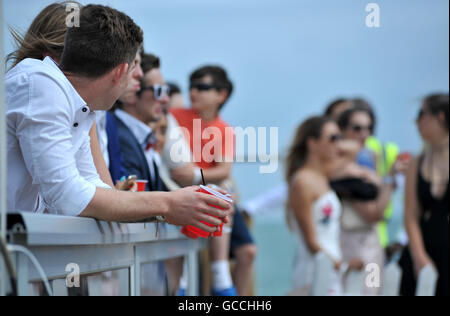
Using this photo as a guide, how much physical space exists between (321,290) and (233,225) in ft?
3.53

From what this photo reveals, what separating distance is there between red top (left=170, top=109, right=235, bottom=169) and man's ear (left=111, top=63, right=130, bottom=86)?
2.80 metres

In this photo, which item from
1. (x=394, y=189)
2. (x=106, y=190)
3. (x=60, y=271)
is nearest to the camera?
(x=60, y=271)

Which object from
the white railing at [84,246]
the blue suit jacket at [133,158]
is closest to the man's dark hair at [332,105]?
the blue suit jacket at [133,158]

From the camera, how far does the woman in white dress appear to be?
497 centimetres

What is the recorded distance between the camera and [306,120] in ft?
18.7

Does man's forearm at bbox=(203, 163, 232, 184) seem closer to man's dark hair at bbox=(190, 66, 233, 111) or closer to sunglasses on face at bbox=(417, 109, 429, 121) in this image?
man's dark hair at bbox=(190, 66, 233, 111)

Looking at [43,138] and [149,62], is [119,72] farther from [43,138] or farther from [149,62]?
[149,62]

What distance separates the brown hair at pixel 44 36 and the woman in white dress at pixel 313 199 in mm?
2863

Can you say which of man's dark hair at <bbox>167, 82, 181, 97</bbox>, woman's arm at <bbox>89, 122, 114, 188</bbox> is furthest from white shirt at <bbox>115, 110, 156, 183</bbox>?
man's dark hair at <bbox>167, 82, 181, 97</bbox>

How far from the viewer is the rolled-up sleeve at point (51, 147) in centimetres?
181

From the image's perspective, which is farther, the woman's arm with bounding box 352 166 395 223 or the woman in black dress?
the woman's arm with bounding box 352 166 395 223

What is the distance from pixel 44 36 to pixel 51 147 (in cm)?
58
